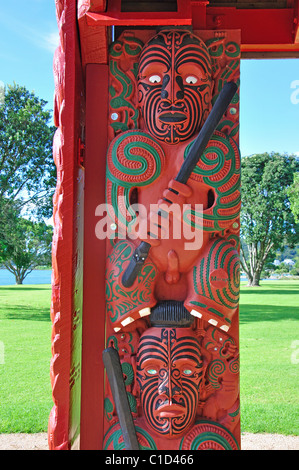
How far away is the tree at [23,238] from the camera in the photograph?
9.88 m

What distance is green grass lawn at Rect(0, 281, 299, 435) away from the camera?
203 inches

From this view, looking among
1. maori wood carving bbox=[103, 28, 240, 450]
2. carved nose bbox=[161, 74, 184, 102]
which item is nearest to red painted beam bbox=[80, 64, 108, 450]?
maori wood carving bbox=[103, 28, 240, 450]

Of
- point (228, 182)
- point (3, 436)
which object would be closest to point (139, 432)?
point (228, 182)

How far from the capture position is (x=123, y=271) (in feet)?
8.09

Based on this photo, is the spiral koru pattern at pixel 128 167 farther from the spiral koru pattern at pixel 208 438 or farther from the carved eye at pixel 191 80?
the spiral koru pattern at pixel 208 438

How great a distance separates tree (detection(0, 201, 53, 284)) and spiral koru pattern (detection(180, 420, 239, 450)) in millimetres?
8209

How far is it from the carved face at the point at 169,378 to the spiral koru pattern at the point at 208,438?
0.20 ft

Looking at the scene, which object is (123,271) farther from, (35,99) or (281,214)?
(281,214)

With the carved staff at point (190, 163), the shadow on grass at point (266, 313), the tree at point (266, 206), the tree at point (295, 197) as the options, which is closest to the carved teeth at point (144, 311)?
the carved staff at point (190, 163)

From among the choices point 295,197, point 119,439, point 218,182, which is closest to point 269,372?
point 119,439

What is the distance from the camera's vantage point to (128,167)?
2510 millimetres

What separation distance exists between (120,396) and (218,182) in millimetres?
1327

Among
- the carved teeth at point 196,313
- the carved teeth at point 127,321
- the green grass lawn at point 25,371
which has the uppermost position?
the carved teeth at point 196,313

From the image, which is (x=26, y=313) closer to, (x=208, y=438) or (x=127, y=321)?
(x=127, y=321)
